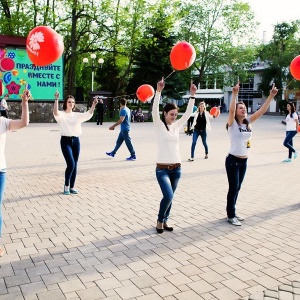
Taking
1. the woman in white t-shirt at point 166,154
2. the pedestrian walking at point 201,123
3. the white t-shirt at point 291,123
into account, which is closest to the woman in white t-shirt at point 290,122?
the white t-shirt at point 291,123

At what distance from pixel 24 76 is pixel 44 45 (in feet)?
70.9

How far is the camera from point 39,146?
45.8 feet

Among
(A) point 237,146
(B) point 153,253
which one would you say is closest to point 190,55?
(A) point 237,146

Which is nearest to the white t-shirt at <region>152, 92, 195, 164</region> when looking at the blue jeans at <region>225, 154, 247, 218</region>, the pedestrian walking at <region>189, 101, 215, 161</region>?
the blue jeans at <region>225, 154, 247, 218</region>

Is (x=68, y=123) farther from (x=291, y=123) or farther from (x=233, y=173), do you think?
(x=291, y=123)

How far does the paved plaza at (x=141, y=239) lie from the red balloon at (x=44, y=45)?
2.40 meters

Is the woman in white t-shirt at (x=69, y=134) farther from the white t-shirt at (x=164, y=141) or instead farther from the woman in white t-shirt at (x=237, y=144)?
the woman in white t-shirt at (x=237, y=144)

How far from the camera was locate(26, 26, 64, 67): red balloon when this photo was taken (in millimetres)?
5086

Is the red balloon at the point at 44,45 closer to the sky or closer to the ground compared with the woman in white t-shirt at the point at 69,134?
closer to the sky

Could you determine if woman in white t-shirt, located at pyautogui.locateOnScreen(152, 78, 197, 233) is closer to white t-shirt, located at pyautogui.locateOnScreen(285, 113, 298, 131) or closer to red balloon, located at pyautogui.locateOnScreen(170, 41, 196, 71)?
red balloon, located at pyautogui.locateOnScreen(170, 41, 196, 71)

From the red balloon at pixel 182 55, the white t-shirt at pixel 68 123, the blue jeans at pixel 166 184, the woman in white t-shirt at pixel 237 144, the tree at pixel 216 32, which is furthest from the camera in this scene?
the tree at pixel 216 32

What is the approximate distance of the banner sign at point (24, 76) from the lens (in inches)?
971

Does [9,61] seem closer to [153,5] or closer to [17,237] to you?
[153,5]

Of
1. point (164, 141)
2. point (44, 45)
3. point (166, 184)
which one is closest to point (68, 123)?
point (44, 45)
